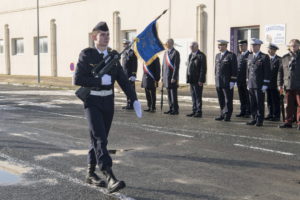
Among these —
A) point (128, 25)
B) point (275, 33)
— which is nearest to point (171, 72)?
point (275, 33)

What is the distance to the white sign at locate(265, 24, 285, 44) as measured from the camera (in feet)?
63.7

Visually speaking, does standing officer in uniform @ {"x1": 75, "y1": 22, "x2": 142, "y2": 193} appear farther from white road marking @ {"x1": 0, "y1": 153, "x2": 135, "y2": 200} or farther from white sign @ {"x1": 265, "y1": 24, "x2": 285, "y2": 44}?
white sign @ {"x1": 265, "y1": 24, "x2": 285, "y2": 44}

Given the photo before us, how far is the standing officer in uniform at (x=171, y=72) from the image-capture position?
12.5m

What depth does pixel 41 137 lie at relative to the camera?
930 cm

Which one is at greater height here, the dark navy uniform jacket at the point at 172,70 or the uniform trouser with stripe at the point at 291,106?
the dark navy uniform jacket at the point at 172,70

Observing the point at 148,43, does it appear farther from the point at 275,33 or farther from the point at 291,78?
the point at 275,33

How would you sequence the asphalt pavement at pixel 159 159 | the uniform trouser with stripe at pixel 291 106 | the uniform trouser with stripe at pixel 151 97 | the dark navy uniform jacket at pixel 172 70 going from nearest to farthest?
1. the asphalt pavement at pixel 159 159
2. the uniform trouser with stripe at pixel 291 106
3. the dark navy uniform jacket at pixel 172 70
4. the uniform trouser with stripe at pixel 151 97

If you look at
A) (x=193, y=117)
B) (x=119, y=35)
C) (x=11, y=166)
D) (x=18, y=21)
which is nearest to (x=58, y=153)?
(x=11, y=166)

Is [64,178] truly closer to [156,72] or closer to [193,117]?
[193,117]

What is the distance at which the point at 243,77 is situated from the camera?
12.4 metres

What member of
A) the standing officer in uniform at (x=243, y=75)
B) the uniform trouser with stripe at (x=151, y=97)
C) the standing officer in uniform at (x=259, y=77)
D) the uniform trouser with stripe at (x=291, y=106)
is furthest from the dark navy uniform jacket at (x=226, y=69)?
the uniform trouser with stripe at (x=151, y=97)

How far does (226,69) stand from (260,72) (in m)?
1.07

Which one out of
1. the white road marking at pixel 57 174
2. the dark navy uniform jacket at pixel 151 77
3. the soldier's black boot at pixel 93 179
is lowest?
the white road marking at pixel 57 174

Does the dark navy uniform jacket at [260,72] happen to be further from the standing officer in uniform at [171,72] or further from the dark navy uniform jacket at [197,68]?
the standing officer in uniform at [171,72]
